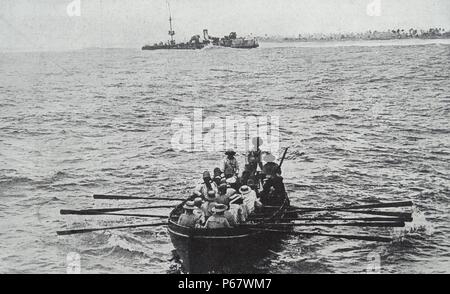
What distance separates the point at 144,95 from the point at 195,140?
16.9 m

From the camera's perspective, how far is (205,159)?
2614 centimetres

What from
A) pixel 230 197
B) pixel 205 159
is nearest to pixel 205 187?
pixel 230 197

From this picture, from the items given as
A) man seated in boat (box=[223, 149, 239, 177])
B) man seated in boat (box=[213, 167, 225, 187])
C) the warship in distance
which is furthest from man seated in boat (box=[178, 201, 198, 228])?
the warship in distance

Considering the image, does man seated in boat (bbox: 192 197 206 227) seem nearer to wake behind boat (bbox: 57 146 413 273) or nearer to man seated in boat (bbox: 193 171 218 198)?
wake behind boat (bbox: 57 146 413 273)

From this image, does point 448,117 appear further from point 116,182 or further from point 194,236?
point 194,236

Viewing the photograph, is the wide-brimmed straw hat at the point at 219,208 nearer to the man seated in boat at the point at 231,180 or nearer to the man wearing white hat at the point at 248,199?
the man wearing white hat at the point at 248,199

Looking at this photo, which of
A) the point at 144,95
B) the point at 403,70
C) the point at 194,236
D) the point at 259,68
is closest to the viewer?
the point at 194,236

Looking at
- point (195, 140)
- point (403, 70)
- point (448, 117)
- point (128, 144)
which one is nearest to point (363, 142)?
point (448, 117)

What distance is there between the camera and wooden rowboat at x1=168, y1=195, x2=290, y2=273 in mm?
11250

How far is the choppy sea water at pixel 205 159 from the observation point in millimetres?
14289

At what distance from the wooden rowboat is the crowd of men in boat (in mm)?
228

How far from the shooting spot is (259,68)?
66.1m

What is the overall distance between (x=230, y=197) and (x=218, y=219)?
5.68ft

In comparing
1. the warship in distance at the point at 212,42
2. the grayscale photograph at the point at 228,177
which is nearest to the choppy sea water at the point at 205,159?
the grayscale photograph at the point at 228,177
